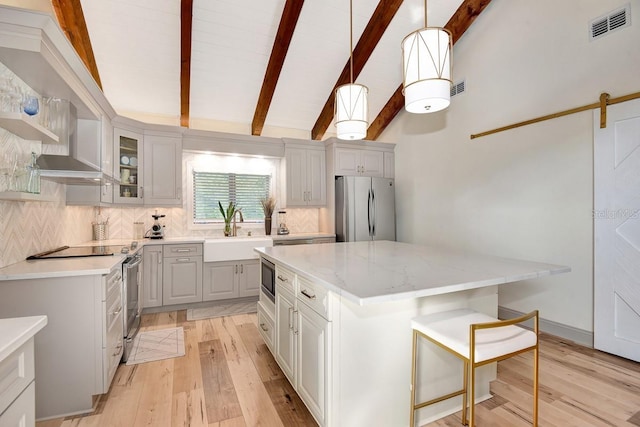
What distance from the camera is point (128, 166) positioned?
396 centimetres

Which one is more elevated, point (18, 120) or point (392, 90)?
point (392, 90)

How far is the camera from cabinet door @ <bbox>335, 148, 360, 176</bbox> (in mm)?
5043

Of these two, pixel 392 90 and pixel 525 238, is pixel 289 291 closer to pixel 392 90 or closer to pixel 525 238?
pixel 525 238

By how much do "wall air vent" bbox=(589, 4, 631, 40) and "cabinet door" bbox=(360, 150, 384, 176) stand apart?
9.69 feet

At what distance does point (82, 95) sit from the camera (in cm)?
251

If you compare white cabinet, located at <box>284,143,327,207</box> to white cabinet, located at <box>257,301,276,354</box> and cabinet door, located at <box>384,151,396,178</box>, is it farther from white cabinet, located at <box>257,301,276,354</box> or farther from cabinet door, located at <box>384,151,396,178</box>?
white cabinet, located at <box>257,301,276,354</box>

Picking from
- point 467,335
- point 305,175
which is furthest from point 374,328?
point 305,175

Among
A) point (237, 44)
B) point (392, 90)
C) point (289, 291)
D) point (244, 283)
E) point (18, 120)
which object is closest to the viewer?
point (18, 120)

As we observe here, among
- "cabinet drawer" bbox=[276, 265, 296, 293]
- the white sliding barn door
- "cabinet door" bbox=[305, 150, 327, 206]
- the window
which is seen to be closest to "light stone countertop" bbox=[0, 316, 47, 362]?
"cabinet drawer" bbox=[276, 265, 296, 293]

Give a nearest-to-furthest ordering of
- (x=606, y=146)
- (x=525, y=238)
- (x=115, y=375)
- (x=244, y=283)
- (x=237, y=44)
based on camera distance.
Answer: (x=115, y=375) → (x=606, y=146) → (x=525, y=238) → (x=237, y=44) → (x=244, y=283)

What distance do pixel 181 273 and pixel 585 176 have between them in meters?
4.56

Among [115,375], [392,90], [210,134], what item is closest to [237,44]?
[210,134]

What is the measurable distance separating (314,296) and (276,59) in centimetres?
332

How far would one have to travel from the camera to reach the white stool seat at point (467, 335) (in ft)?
4.88
